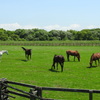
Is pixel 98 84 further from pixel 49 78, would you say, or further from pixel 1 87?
pixel 1 87

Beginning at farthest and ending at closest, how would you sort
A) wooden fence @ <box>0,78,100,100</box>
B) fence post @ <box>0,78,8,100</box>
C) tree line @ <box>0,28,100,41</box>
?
tree line @ <box>0,28,100,41</box>, fence post @ <box>0,78,8,100</box>, wooden fence @ <box>0,78,100,100</box>

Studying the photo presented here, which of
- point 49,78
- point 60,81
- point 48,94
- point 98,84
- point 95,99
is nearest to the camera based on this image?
point 95,99

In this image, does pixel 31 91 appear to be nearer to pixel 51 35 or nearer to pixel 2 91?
pixel 2 91

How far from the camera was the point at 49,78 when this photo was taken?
568 inches

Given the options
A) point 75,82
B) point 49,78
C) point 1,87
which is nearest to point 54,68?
point 49,78

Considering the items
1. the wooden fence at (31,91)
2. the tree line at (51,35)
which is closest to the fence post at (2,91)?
the wooden fence at (31,91)

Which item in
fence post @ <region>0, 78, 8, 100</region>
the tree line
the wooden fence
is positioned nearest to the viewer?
the wooden fence

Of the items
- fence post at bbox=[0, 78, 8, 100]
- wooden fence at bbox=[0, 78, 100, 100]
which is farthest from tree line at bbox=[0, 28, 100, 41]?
wooden fence at bbox=[0, 78, 100, 100]

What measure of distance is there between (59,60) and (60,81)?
3780mm

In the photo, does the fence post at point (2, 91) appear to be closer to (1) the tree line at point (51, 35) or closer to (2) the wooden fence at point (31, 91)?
(2) the wooden fence at point (31, 91)

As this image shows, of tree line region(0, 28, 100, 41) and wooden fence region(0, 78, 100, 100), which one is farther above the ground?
tree line region(0, 28, 100, 41)

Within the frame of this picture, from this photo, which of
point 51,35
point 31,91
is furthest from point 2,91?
point 51,35

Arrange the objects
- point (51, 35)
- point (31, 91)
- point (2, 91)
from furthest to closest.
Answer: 1. point (51, 35)
2. point (2, 91)
3. point (31, 91)

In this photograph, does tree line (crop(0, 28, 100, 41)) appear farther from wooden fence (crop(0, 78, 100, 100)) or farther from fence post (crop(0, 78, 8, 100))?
wooden fence (crop(0, 78, 100, 100))
